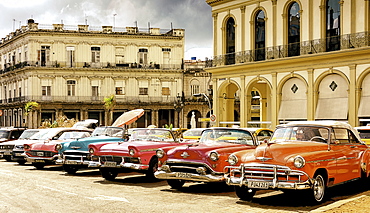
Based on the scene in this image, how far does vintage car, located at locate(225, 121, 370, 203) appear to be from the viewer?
10.6m

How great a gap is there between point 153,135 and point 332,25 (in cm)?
1650

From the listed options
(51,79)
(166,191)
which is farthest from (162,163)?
(51,79)

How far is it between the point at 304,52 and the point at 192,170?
1946cm

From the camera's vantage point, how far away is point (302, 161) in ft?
34.5

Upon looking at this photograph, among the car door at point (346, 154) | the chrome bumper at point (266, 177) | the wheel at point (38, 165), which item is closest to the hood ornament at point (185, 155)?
the chrome bumper at point (266, 177)

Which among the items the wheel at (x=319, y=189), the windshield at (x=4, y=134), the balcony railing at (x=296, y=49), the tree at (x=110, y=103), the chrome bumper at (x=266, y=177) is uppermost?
the balcony railing at (x=296, y=49)

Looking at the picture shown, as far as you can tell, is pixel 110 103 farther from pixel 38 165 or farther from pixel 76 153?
pixel 76 153

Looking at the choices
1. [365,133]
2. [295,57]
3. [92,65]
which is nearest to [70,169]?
[365,133]

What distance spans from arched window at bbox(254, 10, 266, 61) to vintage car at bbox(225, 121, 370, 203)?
2063 centimetres

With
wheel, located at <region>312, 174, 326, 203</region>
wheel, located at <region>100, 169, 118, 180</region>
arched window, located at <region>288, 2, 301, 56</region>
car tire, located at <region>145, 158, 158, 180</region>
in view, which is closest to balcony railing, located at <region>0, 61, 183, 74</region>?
arched window, located at <region>288, 2, 301, 56</region>

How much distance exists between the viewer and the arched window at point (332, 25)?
28.9 m

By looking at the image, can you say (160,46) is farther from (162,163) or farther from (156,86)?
(162,163)

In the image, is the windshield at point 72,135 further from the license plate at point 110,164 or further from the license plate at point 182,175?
the license plate at point 182,175

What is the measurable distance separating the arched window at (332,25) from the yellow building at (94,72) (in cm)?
3713
